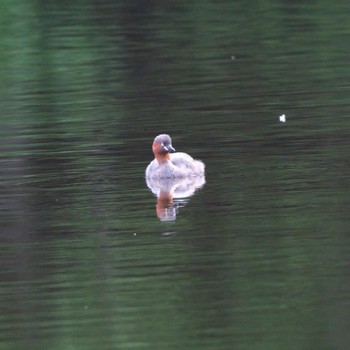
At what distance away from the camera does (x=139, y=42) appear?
2652cm

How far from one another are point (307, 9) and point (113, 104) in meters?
10.1

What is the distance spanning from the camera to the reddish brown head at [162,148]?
1520cm

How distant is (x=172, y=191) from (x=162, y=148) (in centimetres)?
80

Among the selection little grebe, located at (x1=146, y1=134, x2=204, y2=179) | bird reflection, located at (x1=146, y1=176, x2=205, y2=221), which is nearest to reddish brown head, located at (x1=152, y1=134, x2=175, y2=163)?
little grebe, located at (x1=146, y1=134, x2=204, y2=179)

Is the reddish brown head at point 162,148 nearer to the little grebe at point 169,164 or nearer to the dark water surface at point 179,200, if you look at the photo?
the little grebe at point 169,164

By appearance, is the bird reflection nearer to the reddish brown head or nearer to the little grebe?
the little grebe

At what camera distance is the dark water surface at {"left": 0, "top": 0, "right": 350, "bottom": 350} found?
10.1 m

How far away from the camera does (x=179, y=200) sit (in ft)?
46.0

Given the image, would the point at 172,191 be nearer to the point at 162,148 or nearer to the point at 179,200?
the point at 179,200

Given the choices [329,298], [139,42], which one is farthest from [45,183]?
[139,42]

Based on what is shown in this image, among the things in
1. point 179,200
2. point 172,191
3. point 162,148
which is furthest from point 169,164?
point 179,200

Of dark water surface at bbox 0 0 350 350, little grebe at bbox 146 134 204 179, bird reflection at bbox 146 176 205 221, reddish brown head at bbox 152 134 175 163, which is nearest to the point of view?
dark water surface at bbox 0 0 350 350

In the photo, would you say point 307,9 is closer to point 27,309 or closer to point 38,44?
point 38,44

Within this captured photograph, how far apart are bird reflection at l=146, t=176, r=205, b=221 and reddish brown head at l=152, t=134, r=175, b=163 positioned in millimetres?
264
